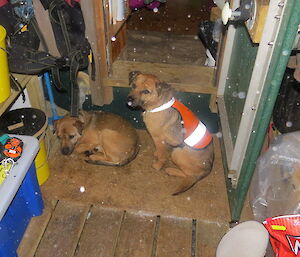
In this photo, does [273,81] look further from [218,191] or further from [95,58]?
[95,58]

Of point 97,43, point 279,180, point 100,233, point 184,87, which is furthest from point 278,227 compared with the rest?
point 97,43

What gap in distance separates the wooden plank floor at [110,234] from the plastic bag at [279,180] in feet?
1.42

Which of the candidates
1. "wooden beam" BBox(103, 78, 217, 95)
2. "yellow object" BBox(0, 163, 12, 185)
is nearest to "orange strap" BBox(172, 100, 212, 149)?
"wooden beam" BBox(103, 78, 217, 95)

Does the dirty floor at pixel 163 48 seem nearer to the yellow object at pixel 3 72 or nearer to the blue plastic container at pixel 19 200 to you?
the yellow object at pixel 3 72

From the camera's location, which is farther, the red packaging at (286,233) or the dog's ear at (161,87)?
the dog's ear at (161,87)

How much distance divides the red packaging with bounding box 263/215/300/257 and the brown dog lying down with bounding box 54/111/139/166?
1.52 m

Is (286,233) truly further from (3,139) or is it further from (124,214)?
Answer: (3,139)

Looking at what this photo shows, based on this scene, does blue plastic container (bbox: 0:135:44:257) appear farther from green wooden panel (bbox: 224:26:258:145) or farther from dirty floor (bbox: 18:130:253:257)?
green wooden panel (bbox: 224:26:258:145)

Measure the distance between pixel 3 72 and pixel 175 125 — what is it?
1.51 metres

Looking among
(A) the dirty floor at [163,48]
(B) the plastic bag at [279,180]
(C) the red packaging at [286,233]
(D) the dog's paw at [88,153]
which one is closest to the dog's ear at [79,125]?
(D) the dog's paw at [88,153]

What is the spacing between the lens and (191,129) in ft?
10.2

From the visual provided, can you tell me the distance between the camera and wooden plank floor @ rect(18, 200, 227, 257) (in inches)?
107

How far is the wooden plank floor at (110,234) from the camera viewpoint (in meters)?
2.71

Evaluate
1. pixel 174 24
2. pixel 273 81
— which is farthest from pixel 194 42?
pixel 273 81
